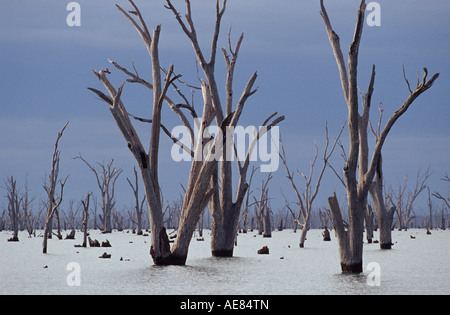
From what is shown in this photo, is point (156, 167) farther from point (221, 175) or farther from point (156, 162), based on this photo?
point (221, 175)

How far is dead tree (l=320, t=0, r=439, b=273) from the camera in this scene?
9.91m

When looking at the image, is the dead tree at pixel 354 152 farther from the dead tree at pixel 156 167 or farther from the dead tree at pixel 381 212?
the dead tree at pixel 381 212

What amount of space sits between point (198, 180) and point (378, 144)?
3.90 m

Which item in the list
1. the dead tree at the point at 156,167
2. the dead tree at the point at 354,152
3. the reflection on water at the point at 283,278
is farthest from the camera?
the dead tree at the point at 156,167

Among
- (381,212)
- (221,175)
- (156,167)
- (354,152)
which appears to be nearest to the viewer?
(354,152)

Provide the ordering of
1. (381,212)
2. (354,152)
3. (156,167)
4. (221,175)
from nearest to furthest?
(354,152) < (156,167) < (221,175) < (381,212)

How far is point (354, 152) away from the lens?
9.90 meters

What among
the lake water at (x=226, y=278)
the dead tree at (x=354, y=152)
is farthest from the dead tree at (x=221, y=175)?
the dead tree at (x=354, y=152)

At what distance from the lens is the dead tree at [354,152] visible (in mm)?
9906

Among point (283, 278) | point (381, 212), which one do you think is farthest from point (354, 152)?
point (381, 212)

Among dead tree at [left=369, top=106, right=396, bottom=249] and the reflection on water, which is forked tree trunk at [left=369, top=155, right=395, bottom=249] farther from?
the reflection on water
